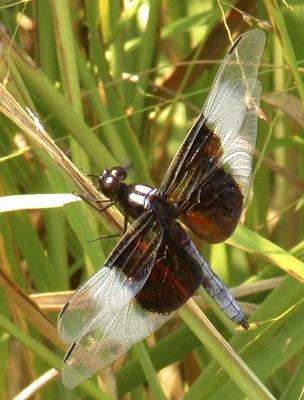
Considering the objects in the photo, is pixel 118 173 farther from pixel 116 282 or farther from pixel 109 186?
pixel 116 282

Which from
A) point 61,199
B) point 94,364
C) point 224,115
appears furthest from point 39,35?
point 94,364

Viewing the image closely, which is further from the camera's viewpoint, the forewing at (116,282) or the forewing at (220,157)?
the forewing at (220,157)

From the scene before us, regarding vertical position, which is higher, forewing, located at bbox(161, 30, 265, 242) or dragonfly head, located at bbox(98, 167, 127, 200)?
dragonfly head, located at bbox(98, 167, 127, 200)

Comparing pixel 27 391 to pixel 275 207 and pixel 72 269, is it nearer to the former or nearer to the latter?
pixel 72 269

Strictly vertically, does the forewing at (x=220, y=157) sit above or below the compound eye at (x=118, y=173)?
below

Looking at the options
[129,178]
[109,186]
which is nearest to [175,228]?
[109,186]
